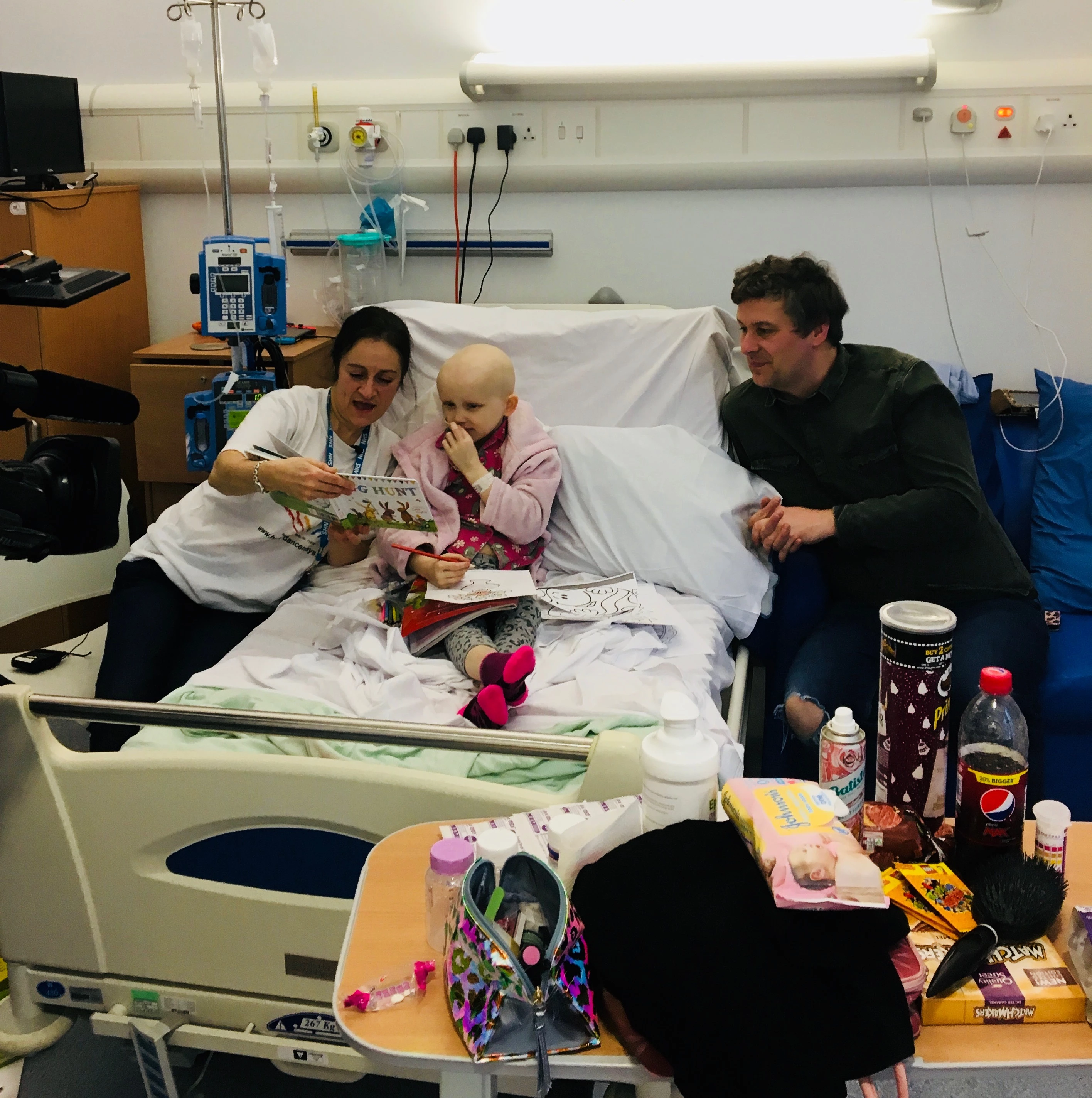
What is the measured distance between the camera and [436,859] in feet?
3.84

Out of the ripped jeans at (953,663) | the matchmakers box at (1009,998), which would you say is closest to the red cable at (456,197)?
the ripped jeans at (953,663)

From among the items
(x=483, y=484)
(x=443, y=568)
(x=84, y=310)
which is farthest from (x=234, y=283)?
(x=443, y=568)

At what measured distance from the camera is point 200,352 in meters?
3.21

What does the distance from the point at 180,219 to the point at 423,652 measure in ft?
6.93

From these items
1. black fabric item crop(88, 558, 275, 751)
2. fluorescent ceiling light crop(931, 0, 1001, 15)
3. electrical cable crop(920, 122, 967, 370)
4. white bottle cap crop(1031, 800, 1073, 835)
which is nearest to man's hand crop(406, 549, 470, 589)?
black fabric item crop(88, 558, 275, 751)

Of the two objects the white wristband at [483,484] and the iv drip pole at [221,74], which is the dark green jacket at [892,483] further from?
the iv drip pole at [221,74]

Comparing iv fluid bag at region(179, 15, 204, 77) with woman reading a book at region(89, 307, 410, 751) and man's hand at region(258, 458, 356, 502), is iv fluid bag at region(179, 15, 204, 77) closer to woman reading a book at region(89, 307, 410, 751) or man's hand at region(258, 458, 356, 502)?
woman reading a book at region(89, 307, 410, 751)

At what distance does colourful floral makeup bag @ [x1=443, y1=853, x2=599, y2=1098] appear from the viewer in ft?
3.27

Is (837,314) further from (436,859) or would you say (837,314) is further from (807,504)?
(436,859)

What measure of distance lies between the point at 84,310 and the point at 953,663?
267 centimetres

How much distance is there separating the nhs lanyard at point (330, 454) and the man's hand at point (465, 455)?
25 cm

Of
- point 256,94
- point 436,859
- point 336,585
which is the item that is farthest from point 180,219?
point 436,859

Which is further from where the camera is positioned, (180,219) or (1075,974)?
(180,219)

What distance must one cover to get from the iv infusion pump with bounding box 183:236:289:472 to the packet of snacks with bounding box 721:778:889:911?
202 cm
